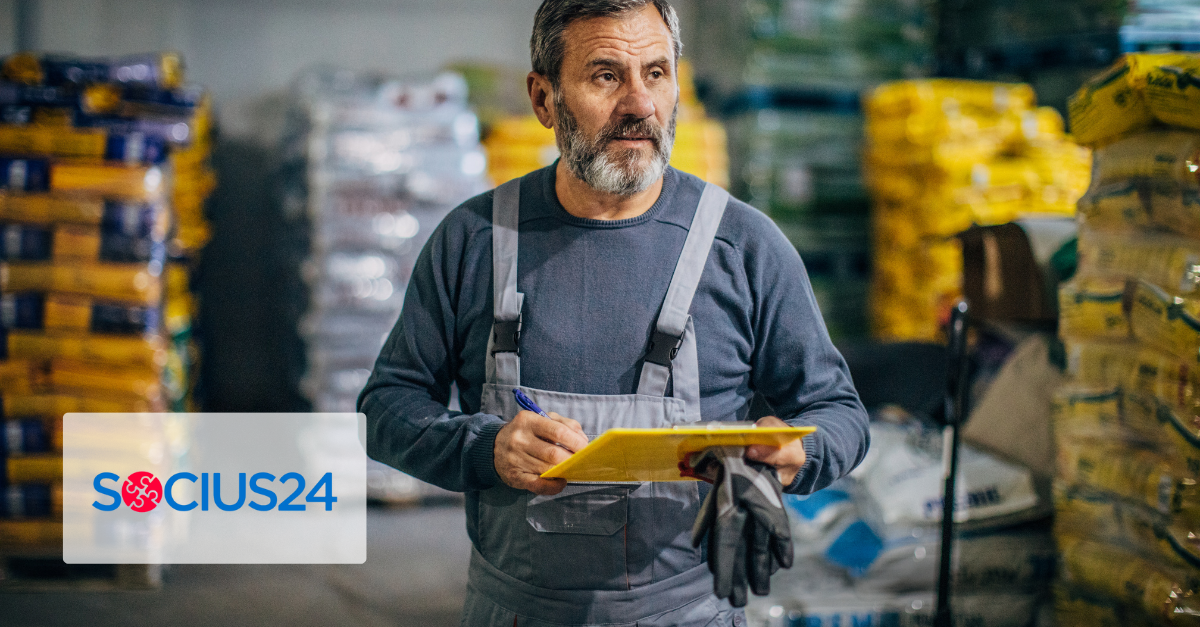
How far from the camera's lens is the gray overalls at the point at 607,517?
1.63 metres

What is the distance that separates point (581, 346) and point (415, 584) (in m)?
2.39

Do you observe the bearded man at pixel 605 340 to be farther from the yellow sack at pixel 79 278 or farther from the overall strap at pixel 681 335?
the yellow sack at pixel 79 278

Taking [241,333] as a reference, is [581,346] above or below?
above

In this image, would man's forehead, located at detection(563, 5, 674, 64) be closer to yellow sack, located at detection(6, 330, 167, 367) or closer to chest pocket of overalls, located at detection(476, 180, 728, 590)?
chest pocket of overalls, located at detection(476, 180, 728, 590)

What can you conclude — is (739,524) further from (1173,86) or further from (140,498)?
(1173,86)

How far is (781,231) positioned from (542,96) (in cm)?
64

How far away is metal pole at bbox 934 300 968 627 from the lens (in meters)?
2.41

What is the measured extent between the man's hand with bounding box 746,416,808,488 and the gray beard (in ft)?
1.61

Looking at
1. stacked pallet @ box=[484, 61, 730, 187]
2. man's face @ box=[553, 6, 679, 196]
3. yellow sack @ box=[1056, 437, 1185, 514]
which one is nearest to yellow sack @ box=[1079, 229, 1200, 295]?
yellow sack @ box=[1056, 437, 1185, 514]

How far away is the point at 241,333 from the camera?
6.01 meters

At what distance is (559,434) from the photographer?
1.45 metres

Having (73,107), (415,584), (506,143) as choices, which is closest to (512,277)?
(415,584)

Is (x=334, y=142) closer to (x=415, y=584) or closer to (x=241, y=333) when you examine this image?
(x=241, y=333)

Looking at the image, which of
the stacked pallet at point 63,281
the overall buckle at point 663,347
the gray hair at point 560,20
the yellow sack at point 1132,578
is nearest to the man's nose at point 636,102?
the gray hair at point 560,20
